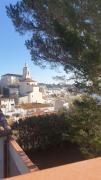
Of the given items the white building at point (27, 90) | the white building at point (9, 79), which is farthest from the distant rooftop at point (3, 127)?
the white building at point (9, 79)

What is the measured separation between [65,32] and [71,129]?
3017 mm

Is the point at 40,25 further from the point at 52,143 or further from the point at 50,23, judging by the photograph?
the point at 52,143

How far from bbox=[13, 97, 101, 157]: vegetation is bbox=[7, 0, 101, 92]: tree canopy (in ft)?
2.01

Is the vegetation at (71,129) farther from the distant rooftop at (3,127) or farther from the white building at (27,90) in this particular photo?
the white building at (27,90)

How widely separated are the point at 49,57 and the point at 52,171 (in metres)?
6.13

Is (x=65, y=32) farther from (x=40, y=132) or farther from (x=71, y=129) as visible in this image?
(x=40, y=132)

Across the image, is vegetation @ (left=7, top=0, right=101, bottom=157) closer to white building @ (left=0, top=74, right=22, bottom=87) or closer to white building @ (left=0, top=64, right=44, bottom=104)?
white building @ (left=0, top=64, right=44, bottom=104)

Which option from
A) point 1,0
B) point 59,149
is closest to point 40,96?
point 59,149

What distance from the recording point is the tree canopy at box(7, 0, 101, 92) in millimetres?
6098

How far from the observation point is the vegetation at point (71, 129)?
6934 millimetres

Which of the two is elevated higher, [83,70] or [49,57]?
[49,57]

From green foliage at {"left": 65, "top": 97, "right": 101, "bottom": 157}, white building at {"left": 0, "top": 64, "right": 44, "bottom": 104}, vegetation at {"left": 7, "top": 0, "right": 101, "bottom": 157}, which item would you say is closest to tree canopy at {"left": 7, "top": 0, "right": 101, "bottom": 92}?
vegetation at {"left": 7, "top": 0, "right": 101, "bottom": 157}

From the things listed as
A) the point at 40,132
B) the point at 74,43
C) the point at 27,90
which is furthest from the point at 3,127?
the point at 27,90

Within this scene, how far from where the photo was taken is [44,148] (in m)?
10.7
